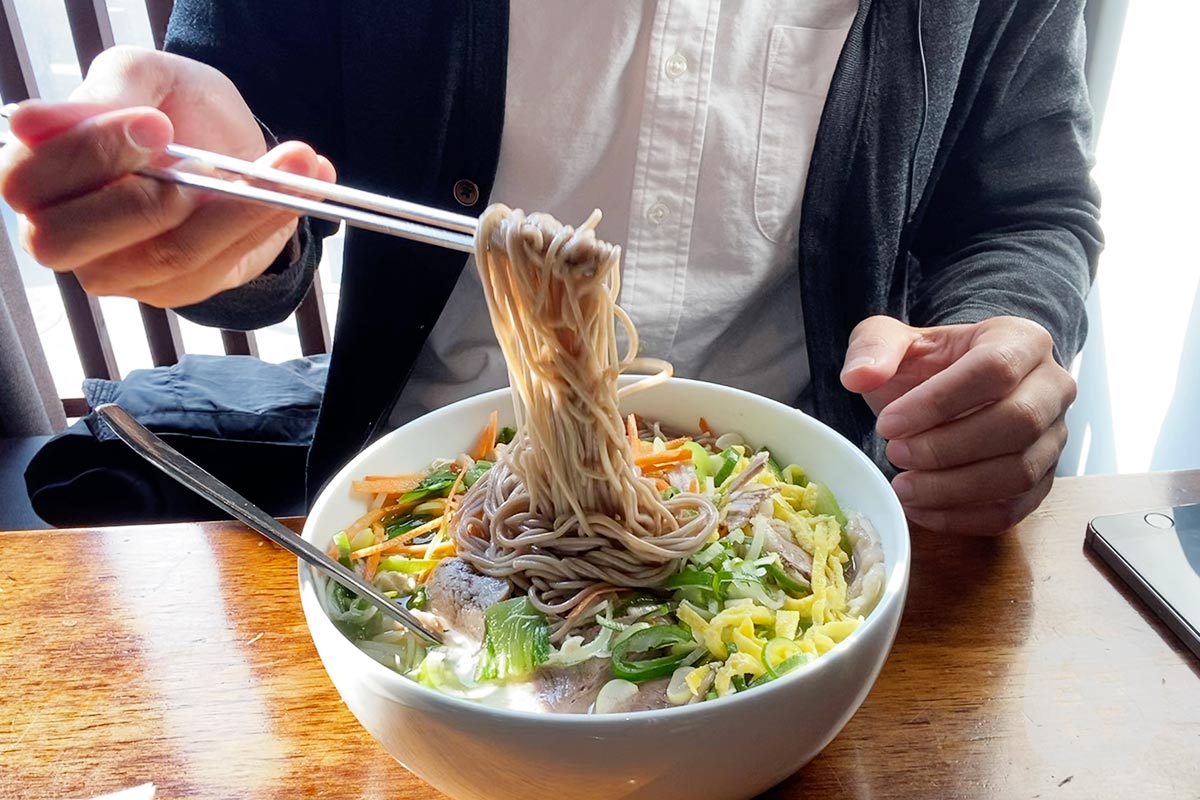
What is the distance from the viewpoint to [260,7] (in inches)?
39.0

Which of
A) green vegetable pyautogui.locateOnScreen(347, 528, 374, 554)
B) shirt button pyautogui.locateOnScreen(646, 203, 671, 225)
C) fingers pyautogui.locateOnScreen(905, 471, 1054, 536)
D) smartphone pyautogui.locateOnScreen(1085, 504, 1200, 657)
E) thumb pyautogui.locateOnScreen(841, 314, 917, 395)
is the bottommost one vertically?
smartphone pyautogui.locateOnScreen(1085, 504, 1200, 657)

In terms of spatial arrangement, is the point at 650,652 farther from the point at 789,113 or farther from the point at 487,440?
the point at 789,113

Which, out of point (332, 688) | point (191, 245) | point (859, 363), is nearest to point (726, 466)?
point (859, 363)

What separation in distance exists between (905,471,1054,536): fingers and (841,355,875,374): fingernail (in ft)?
0.49

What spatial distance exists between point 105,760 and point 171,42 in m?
0.77

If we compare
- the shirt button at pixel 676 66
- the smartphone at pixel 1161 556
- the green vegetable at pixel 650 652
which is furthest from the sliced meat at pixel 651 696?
the shirt button at pixel 676 66

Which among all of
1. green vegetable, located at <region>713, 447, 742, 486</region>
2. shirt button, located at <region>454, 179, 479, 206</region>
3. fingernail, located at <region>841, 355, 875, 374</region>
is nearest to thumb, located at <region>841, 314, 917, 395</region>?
fingernail, located at <region>841, 355, 875, 374</region>

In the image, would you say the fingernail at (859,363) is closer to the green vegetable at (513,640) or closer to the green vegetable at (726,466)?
the green vegetable at (726,466)

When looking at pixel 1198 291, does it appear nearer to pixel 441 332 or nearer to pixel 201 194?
pixel 441 332

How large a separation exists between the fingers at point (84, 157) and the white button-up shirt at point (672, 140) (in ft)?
1.45

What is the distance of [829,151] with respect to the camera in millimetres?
968

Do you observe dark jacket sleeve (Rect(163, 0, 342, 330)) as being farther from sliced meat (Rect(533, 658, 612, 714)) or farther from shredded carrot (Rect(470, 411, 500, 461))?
sliced meat (Rect(533, 658, 612, 714))

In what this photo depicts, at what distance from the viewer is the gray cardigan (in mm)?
946

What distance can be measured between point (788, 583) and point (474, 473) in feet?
0.91
